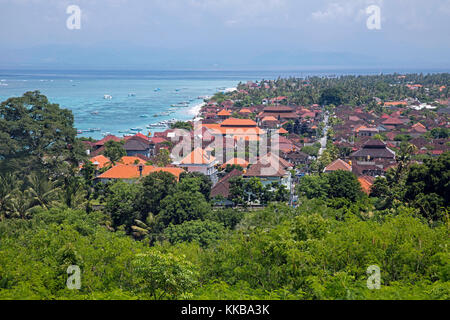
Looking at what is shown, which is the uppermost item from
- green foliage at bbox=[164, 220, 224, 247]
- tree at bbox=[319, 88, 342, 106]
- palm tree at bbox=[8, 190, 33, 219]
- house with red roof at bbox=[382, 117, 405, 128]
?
tree at bbox=[319, 88, 342, 106]

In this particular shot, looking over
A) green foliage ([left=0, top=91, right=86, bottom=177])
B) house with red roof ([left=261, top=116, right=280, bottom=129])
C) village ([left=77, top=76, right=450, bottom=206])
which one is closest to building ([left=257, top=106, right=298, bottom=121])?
village ([left=77, top=76, right=450, bottom=206])

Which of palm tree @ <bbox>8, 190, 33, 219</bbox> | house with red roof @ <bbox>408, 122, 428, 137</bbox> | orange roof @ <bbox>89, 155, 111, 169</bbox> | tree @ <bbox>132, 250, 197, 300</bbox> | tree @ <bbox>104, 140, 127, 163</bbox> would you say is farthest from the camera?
house with red roof @ <bbox>408, 122, 428, 137</bbox>

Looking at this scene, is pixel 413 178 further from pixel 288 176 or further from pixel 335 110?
pixel 335 110

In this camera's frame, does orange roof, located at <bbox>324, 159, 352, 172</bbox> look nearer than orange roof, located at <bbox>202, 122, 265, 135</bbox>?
Yes

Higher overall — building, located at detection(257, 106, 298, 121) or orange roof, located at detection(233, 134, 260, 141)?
building, located at detection(257, 106, 298, 121)

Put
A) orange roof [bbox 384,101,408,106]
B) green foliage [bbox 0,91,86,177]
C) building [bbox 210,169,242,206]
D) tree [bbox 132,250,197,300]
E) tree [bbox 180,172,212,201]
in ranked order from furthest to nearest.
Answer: orange roof [bbox 384,101,408,106] < building [bbox 210,169,242,206] < tree [bbox 180,172,212,201] < green foliage [bbox 0,91,86,177] < tree [bbox 132,250,197,300]

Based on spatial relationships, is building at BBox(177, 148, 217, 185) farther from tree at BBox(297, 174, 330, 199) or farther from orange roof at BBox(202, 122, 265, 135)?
orange roof at BBox(202, 122, 265, 135)
